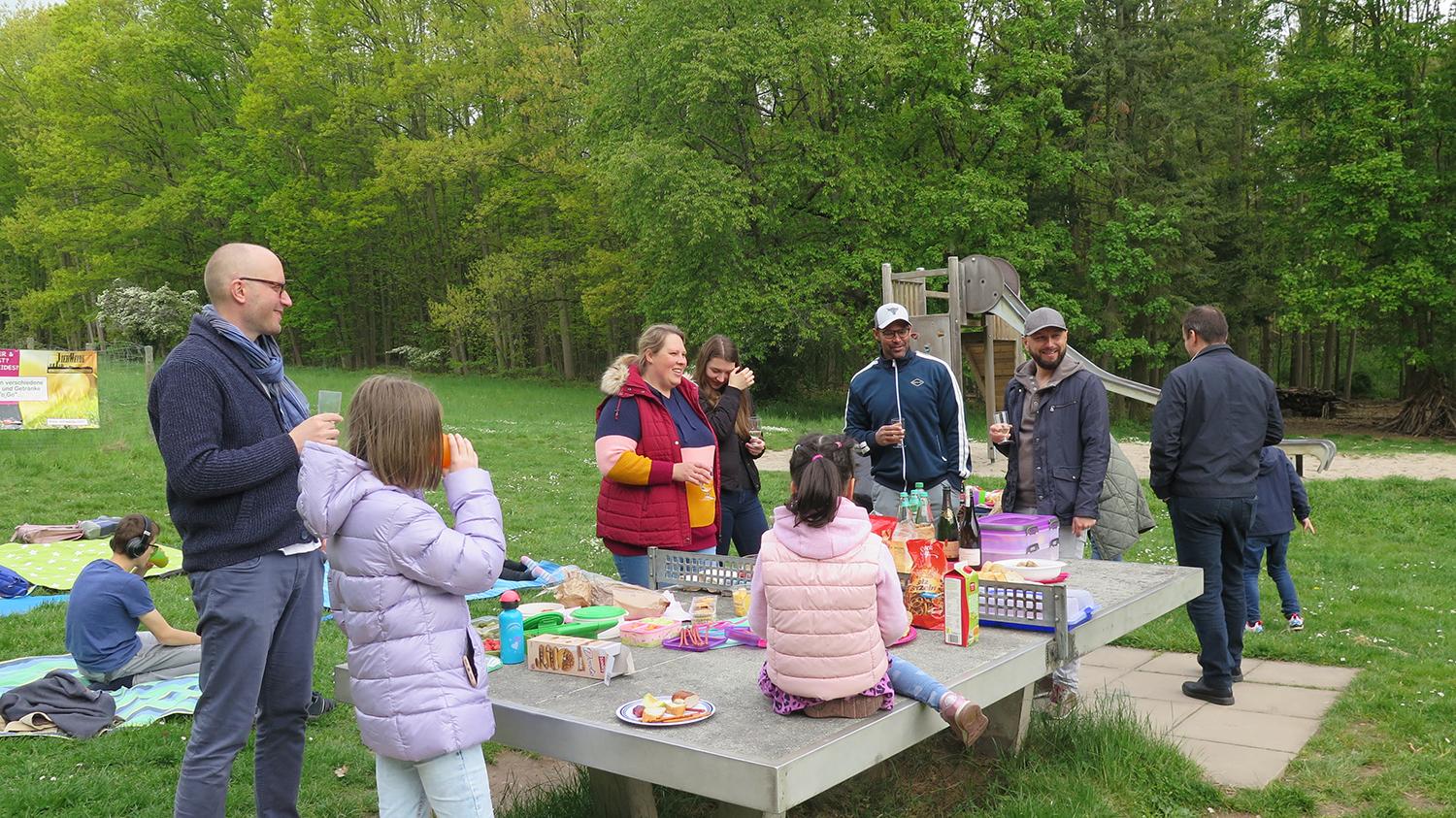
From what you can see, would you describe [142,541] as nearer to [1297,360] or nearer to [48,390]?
[48,390]

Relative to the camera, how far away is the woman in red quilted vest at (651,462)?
481 centimetres

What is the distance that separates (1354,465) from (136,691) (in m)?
16.3

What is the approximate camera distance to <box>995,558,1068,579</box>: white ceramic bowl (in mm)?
3986

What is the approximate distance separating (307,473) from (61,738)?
3.18 m

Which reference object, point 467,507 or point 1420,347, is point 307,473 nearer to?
point 467,507

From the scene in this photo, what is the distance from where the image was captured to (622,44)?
2662 centimetres

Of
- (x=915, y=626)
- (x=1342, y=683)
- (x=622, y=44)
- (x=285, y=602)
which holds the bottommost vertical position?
(x=1342, y=683)

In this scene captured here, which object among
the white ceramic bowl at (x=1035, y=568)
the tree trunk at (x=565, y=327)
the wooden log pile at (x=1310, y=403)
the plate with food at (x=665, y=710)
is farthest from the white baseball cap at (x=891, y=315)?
the tree trunk at (x=565, y=327)

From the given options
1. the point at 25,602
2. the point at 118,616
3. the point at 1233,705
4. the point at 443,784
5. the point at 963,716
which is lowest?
the point at 1233,705

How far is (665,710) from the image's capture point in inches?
112

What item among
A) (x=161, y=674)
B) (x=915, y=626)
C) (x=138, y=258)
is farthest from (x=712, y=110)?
(x=138, y=258)

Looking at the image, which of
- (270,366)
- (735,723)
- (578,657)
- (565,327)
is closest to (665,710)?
(735,723)

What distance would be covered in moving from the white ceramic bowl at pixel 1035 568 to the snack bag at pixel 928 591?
44 cm

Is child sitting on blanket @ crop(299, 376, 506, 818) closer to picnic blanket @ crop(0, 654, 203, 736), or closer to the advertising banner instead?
picnic blanket @ crop(0, 654, 203, 736)
